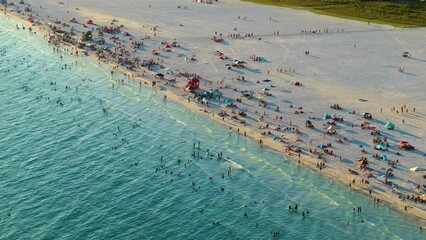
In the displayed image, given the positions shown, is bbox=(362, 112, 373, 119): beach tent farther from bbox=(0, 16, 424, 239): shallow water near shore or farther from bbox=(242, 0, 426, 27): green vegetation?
bbox=(242, 0, 426, 27): green vegetation

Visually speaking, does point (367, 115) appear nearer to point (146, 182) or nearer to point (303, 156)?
point (303, 156)

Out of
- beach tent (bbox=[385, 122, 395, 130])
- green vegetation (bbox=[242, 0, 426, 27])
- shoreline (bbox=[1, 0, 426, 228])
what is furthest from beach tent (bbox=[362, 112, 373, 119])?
green vegetation (bbox=[242, 0, 426, 27])

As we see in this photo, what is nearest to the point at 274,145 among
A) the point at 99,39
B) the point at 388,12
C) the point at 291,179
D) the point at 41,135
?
the point at 291,179

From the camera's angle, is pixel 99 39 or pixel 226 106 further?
pixel 99 39

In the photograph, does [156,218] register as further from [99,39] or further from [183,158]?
[99,39]

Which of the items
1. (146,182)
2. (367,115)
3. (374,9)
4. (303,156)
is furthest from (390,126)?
(374,9)

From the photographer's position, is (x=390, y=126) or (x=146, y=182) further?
(x=390, y=126)
